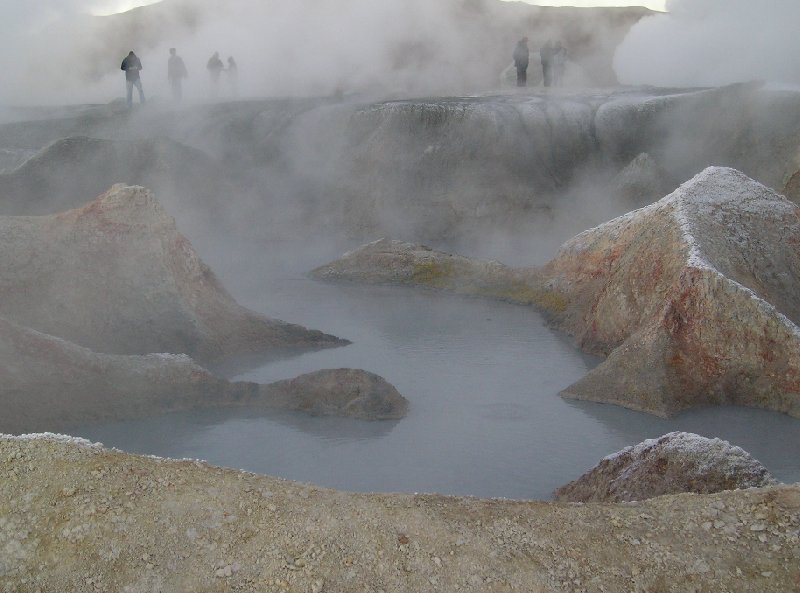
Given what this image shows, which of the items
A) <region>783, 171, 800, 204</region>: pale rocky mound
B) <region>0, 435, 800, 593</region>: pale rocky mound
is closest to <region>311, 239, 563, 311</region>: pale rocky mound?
<region>783, 171, 800, 204</region>: pale rocky mound

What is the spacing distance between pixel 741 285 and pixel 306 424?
150 inches

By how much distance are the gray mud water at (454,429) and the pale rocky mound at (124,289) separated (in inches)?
29.6

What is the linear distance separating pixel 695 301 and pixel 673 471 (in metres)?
2.78

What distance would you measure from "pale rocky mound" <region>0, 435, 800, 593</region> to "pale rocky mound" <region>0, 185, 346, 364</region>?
4050 mm

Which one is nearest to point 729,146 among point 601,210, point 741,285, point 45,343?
point 601,210

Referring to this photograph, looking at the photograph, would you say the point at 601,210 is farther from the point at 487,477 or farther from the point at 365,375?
the point at 487,477

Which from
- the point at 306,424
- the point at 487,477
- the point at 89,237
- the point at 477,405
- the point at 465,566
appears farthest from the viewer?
the point at 89,237

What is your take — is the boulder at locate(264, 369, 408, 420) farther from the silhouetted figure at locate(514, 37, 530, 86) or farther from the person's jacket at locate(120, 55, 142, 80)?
the silhouetted figure at locate(514, 37, 530, 86)

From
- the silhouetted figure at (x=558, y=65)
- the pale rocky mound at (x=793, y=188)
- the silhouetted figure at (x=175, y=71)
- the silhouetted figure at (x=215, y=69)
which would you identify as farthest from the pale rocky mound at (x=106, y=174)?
the silhouetted figure at (x=558, y=65)

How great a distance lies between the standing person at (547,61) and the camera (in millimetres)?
21203

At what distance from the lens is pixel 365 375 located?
7.20 meters

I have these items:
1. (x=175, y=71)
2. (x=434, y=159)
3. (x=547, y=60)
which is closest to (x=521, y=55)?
(x=547, y=60)

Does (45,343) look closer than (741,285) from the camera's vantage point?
Yes

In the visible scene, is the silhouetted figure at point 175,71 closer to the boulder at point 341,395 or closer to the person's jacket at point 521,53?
the person's jacket at point 521,53
